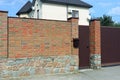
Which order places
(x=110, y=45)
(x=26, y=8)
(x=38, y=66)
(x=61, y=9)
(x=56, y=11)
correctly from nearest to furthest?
(x=38, y=66), (x=110, y=45), (x=56, y=11), (x=61, y=9), (x=26, y=8)

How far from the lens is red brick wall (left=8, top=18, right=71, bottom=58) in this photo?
11328mm

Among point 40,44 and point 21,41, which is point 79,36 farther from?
point 21,41

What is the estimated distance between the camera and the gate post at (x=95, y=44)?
1403 cm

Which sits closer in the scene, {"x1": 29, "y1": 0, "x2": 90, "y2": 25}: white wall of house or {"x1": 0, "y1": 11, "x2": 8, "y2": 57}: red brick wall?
{"x1": 0, "y1": 11, "x2": 8, "y2": 57}: red brick wall

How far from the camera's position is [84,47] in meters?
14.1

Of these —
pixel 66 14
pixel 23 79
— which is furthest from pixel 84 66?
pixel 66 14

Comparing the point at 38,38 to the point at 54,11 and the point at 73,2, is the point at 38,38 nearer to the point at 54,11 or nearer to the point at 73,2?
the point at 54,11

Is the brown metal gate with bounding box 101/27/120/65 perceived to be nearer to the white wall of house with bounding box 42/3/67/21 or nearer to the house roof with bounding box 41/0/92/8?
the white wall of house with bounding box 42/3/67/21

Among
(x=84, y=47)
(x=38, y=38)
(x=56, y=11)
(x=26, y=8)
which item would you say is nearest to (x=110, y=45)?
(x=84, y=47)

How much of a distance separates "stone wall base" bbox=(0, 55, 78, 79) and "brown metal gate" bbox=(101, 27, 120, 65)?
2.49 meters

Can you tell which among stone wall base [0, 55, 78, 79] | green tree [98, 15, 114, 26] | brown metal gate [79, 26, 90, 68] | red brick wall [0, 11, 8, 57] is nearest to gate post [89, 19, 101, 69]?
brown metal gate [79, 26, 90, 68]

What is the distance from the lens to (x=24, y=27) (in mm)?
11570

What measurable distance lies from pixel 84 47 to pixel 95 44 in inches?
23.5

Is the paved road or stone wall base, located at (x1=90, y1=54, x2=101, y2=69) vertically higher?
stone wall base, located at (x1=90, y1=54, x2=101, y2=69)
